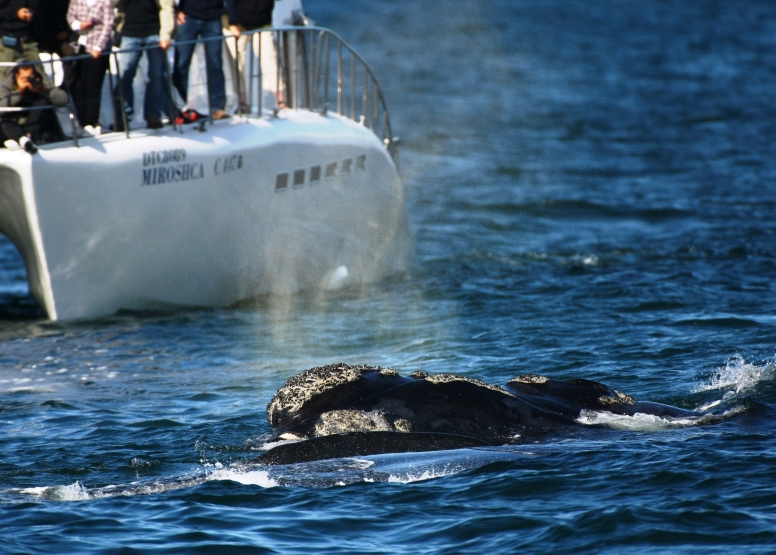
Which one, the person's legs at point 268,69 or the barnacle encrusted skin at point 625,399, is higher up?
the person's legs at point 268,69

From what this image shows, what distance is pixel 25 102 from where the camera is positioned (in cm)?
1420

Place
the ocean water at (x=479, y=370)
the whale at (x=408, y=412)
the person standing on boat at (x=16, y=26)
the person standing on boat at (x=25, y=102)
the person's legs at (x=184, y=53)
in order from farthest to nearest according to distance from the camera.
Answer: the person's legs at (x=184, y=53), the person standing on boat at (x=16, y=26), the person standing on boat at (x=25, y=102), the whale at (x=408, y=412), the ocean water at (x=479, y=370)

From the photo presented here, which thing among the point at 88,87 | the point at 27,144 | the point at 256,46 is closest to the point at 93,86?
the point at 88,87

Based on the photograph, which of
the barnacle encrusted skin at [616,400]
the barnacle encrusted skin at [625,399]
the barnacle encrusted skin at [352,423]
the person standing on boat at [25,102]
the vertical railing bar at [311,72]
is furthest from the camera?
the vertical railing bar at [311,72]

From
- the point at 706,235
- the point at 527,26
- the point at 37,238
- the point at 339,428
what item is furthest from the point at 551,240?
the point at 527,26

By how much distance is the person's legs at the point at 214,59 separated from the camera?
1595 cm

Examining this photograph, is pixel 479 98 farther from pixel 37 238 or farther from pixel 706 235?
pixel 37 238

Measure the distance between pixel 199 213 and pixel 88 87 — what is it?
7.28ft

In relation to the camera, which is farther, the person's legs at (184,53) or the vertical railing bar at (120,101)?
the person's legs at (184,53)

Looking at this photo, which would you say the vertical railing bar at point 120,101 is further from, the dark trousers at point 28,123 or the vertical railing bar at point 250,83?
the vertical railing bar at point 250,83

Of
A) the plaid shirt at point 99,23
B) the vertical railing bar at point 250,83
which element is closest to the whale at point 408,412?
the plaid shirt at point 99,23

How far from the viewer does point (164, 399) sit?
40.9 feet

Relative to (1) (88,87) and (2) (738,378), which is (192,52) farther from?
(2) (738,378)

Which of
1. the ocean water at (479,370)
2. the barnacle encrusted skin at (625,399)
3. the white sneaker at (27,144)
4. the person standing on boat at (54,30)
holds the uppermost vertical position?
the person standing on boat at (54,30)
